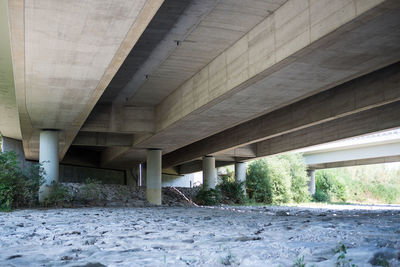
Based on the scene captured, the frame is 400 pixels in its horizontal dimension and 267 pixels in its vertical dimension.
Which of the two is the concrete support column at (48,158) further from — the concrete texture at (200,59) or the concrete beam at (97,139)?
the concrete beam at (97,139)

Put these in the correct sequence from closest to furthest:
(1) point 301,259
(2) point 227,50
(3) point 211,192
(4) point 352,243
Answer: (1) point 301,259 → (4) point 352,243 → (2) point 227,50 → (3) point 211,192

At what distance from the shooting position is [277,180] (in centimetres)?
4078

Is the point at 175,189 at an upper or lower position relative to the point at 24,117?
lower

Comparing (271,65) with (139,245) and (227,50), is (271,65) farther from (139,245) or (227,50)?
(139,245)

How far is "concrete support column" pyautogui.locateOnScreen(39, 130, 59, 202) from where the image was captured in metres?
22.7

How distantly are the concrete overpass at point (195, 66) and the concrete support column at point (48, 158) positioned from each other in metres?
0.05

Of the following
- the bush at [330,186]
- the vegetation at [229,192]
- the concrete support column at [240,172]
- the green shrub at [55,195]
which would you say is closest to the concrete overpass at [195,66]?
the green shrub at [55,195]

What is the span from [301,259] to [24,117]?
19.4 metres

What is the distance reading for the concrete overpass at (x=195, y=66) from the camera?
1020 cm

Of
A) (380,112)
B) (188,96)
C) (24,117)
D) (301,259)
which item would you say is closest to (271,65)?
(188,96)

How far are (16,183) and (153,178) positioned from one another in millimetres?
10973

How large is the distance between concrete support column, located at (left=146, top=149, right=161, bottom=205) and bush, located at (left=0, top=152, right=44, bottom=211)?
29.1 feet

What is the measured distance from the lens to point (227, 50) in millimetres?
15281

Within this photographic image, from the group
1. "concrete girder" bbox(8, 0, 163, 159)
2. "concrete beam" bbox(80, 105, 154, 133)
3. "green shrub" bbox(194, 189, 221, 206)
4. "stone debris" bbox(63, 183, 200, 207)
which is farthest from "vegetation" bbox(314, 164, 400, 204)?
"concrete girder" bbox(8, 0, 163, 159)
